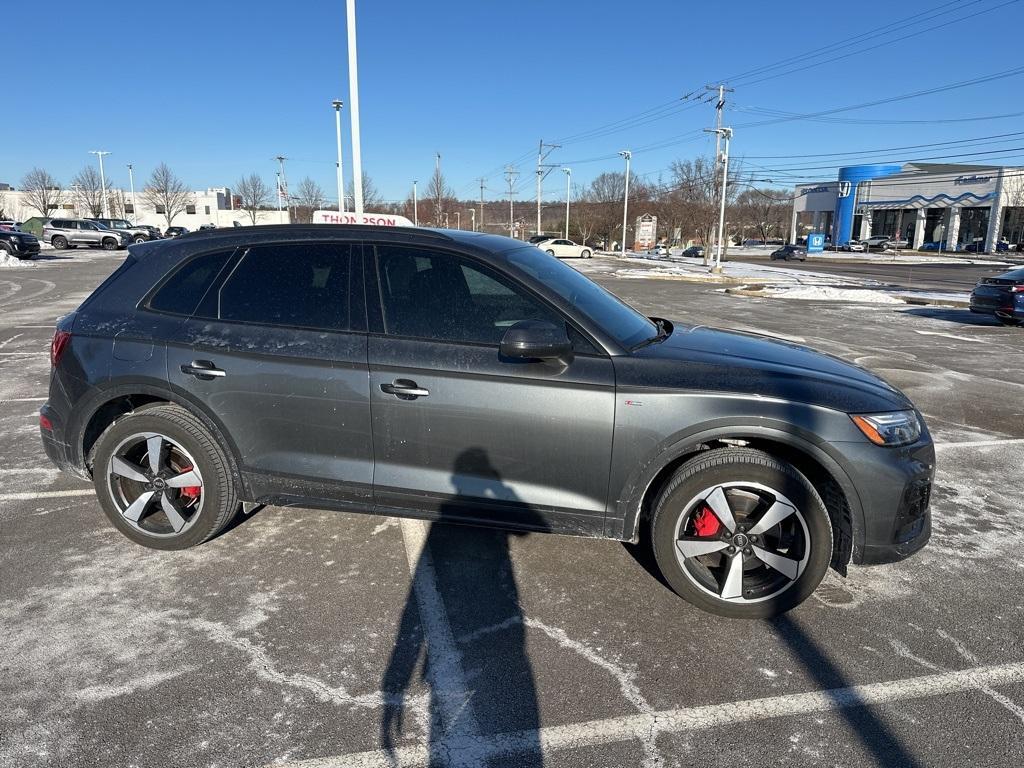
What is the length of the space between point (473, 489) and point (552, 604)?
68cm

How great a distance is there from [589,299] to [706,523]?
4.45 ft

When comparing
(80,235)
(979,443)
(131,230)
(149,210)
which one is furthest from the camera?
(149,210)

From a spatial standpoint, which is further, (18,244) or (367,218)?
(18,244)

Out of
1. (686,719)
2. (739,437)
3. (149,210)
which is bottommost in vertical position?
(686,719)

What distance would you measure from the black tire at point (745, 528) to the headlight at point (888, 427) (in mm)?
359

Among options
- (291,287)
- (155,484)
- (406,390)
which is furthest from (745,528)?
(155,484)

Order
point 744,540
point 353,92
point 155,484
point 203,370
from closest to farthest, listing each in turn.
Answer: point 744,540 < point 203,370 < point 155,484 < point 353,92

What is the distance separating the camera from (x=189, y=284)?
12.2 feet

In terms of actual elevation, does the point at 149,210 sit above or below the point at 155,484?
above

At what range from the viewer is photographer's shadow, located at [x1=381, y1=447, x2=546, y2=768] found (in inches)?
97.2

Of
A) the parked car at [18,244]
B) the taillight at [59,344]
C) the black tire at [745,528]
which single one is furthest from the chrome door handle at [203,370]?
the parked car at [18,244]

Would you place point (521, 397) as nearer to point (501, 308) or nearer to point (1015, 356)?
point (501, 308)

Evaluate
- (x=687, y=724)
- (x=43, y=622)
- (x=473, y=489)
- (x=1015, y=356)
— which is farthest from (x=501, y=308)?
(x=1015, y=356)

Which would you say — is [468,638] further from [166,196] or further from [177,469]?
[166,196]
